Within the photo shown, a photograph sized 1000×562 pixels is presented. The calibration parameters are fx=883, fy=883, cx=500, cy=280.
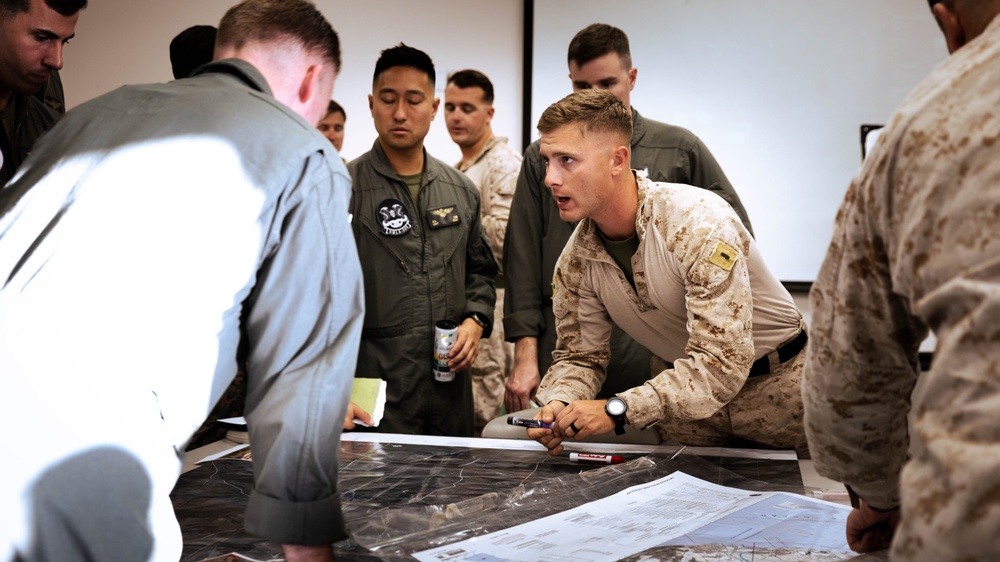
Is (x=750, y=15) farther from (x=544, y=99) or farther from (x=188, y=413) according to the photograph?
(x=188, y=413)

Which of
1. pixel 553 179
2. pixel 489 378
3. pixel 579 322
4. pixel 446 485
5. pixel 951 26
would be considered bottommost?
pixel 489 378

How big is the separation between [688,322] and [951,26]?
1139mm

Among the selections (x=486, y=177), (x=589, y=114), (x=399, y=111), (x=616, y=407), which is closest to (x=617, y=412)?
(x=616, y=407)

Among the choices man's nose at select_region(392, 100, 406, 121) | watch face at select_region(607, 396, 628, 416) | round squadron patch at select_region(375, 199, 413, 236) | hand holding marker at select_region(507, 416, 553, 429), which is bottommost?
hand holding marker at select_region(507, 416, 553, 429)

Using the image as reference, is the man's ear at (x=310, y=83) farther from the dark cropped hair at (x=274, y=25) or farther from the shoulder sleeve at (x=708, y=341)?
the shoulder sleeve at (x=708, y=341)

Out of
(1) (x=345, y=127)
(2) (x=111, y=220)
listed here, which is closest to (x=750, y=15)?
(1) (x=345, y=127)

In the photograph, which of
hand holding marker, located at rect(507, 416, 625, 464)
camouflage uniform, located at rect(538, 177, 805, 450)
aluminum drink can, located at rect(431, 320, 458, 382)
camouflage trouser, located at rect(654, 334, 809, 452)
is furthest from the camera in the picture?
aluminum drink can, located at rect(431, 320, 458, 382)

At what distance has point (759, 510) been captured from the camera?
1490 mm

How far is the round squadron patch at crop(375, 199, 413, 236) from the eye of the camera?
2795 mm

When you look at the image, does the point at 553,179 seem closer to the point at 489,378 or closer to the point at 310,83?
the point at 310,83

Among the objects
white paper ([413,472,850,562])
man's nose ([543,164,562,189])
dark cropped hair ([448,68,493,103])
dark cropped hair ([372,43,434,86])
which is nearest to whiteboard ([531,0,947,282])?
dark cropped hair ([448,68,493,103])

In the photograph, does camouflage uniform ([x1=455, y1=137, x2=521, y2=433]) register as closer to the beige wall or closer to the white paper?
the beige wall

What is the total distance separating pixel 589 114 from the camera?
7.53 ft

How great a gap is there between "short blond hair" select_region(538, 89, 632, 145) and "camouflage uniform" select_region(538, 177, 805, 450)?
0.64 ft
